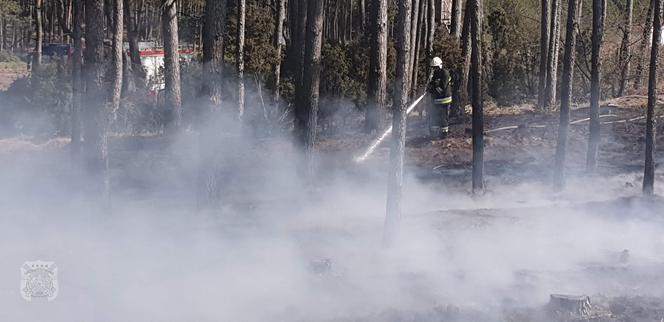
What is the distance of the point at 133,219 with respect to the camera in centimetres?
1316

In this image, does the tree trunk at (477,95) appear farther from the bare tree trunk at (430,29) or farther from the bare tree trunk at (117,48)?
the bare tree trunk at (430,29)

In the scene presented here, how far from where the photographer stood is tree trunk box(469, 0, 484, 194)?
44.2 ft

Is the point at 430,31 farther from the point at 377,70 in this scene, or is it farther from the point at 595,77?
the point at 595,77

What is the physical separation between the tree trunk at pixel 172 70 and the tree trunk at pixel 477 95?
7.27m

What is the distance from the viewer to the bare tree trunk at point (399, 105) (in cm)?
1028

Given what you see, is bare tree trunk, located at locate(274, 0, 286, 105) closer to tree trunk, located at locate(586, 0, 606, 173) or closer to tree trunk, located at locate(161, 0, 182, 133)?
tree trunk, located at locate(161, 0, 182, 133)

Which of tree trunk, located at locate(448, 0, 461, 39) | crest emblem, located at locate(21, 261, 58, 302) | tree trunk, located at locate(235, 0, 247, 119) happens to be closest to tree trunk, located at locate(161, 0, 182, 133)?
tree trunk, located at locate(235, 0, 247, 119)

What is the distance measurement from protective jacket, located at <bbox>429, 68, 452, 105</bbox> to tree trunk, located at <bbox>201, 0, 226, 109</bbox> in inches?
229

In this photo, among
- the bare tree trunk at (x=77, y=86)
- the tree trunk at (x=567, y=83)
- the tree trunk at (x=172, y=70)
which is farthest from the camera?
the tree trunk at (x=172, y=70)

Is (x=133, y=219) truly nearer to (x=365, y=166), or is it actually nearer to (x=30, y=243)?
(x=30, y=243)

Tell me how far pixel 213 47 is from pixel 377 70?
632 centimetres

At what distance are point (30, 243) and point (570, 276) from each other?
23.6ft

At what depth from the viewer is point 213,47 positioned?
1352cm

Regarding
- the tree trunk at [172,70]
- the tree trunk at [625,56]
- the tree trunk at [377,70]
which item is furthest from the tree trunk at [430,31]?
the tree trunk at [172,70]
